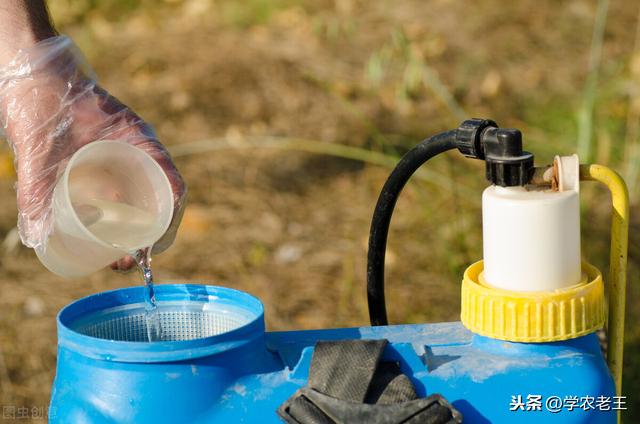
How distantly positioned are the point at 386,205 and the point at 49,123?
56 centimetres

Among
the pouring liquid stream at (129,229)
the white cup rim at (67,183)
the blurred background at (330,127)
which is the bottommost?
the blurred background at (330,127)

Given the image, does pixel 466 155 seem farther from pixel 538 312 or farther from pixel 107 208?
pixel 107 208

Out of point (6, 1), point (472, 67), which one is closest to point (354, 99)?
point (472, 67)

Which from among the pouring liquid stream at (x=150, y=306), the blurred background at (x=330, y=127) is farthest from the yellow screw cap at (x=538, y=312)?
the blurred background at (x=330, y=127)

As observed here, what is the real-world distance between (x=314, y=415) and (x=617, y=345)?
48cm

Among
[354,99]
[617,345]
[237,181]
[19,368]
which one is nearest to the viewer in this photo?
[617,345]

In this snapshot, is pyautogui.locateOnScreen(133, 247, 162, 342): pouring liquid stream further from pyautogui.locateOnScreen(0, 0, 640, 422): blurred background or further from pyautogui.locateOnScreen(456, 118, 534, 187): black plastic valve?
pyautogui.locateOnScreen(0, 0, 640, 422): blurred background

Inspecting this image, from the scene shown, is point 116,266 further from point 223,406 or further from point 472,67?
point 472,67

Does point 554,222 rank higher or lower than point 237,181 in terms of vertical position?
higher

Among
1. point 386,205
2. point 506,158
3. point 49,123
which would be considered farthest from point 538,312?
point 49,123

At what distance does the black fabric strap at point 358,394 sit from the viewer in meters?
1.14

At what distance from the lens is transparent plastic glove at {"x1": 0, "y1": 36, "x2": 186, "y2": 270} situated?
1.49 meters

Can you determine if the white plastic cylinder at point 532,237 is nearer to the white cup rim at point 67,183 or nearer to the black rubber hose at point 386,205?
the black rubber hose at point 386,205

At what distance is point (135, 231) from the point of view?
1.37 metres
